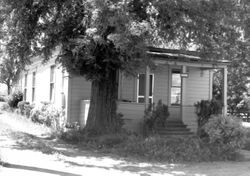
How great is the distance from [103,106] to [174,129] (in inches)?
172

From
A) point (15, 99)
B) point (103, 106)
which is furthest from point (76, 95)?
point (15, 99)

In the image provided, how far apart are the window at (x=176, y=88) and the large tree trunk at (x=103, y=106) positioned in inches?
217

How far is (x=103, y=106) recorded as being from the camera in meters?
13.5

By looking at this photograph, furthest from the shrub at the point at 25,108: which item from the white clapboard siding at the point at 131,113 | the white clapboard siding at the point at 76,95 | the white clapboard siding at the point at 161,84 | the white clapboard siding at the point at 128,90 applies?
the white clapboard siding at the point at 161,84

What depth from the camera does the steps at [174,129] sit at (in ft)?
50.4

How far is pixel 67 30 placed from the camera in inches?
493

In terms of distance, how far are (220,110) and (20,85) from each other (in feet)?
58.0

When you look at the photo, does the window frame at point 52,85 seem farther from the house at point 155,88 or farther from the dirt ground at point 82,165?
the dirt ground at point 82,165

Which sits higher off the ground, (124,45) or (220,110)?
(124,45)

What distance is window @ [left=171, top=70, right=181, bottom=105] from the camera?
59.9 ft

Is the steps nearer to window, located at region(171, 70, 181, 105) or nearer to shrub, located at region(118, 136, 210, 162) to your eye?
window, located at region(171, 70, 181, 105)

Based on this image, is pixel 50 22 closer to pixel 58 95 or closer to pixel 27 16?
pixel 27 16

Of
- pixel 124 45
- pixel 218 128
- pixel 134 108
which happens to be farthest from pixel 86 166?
pixel 134 108

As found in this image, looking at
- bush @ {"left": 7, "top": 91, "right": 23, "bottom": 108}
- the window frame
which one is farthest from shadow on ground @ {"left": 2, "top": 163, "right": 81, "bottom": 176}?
bush @ {"left": 7, "top": 91, "right": 23, "bottom": 108}
